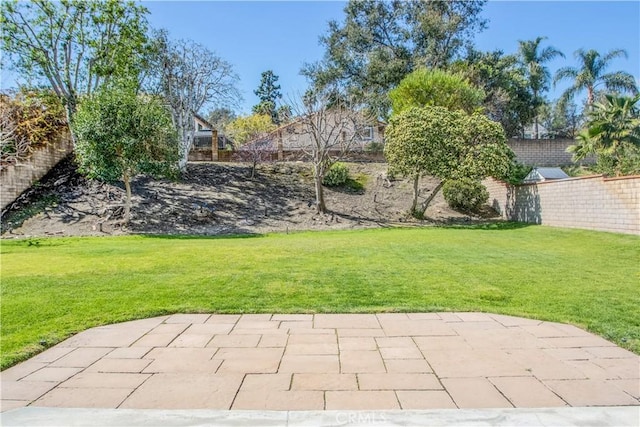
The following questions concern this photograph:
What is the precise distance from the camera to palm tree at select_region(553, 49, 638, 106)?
25.6 meters

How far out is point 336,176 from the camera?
18.2m

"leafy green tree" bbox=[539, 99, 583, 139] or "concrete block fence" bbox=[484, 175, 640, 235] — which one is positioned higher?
"leafy green tree" bbox=[539, 99, 583, 139]

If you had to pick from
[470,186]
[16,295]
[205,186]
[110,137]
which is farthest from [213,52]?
[16,295]

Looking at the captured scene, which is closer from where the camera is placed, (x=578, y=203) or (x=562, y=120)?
(x=578, y=203)

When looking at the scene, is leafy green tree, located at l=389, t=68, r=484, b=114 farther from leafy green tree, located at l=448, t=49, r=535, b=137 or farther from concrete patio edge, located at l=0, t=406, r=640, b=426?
concrete patio edge, located at l=0, t=406, r=640, b=426

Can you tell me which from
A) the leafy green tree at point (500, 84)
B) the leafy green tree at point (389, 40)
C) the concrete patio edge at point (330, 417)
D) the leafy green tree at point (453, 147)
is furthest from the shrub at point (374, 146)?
the concrete patio edge at point (330, 417)

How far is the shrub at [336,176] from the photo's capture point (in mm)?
18234

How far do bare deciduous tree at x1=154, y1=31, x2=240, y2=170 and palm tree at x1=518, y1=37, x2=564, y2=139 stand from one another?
2102cm

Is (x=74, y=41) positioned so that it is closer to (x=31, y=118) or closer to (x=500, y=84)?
(x=31, y=118)

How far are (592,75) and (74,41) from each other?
30.0 meters

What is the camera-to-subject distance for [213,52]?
17.6 metres

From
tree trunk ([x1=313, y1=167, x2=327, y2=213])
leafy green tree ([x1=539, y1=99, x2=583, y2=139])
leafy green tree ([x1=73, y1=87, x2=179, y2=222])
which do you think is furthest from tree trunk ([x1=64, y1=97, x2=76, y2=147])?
leafy green tree ([x1=539, y1=99, x2=583, y2=139])

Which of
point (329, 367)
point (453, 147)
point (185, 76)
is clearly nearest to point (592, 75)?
point (453, 147)

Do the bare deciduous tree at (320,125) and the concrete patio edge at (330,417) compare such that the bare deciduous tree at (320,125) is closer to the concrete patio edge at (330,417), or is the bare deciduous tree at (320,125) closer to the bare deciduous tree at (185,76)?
the bare deciduous tree at (185,76)
